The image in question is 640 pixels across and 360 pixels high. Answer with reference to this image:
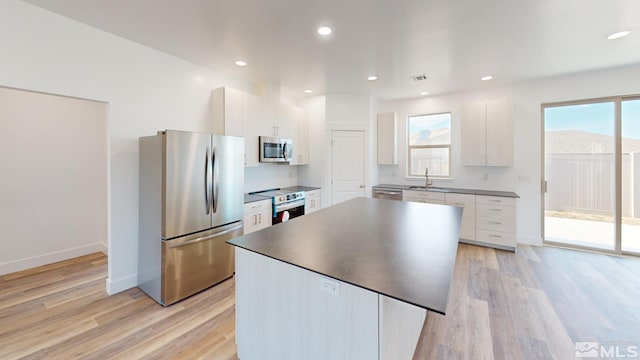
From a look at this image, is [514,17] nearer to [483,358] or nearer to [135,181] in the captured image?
[483,358]

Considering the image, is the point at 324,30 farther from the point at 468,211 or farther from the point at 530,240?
the point at 530,240

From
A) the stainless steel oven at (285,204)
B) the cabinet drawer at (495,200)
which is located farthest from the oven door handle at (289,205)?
the cabinet drawer at (495,200)

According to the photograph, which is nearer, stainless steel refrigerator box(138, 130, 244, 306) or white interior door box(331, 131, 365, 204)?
stainless steel refrigerator box(138, 130, 244, 306)

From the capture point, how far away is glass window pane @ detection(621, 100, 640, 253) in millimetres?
3719

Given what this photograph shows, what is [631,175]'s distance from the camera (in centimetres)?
376

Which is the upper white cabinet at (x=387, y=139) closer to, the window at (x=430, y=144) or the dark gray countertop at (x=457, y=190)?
the window at (x=430, y=144)

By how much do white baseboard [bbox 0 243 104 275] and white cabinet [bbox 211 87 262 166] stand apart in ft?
8.77

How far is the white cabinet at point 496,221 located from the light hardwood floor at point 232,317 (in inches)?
30.3

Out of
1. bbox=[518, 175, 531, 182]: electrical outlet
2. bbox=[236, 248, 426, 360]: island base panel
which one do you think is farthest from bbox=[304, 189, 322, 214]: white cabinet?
bbox=[518, 175, 531, 182]: electrical outlet

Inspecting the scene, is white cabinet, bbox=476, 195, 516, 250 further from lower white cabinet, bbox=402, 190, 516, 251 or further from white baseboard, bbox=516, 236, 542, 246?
white baseboard, bbox=516, 236, 542, 246

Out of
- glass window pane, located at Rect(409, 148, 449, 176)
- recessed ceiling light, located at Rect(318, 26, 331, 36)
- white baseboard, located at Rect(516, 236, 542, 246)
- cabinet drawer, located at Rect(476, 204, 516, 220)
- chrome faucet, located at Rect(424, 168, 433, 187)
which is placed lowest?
white baseboard, located at Rect(516, 236, 542, 246)

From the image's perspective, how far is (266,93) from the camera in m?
4.21

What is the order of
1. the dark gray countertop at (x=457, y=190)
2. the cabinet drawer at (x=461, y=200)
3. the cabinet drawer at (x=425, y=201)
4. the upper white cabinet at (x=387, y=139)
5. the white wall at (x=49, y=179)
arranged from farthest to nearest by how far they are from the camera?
the upper white cabinet at (x=387, y=139) → the cabinet drawer at (x=425, y=201) → the cabinet drawer at (x=461, y=200) → the dark gray countertop at (x=457, y=190) → the white wall at (x=49, y=179)

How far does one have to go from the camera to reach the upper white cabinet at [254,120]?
3.57 metres
